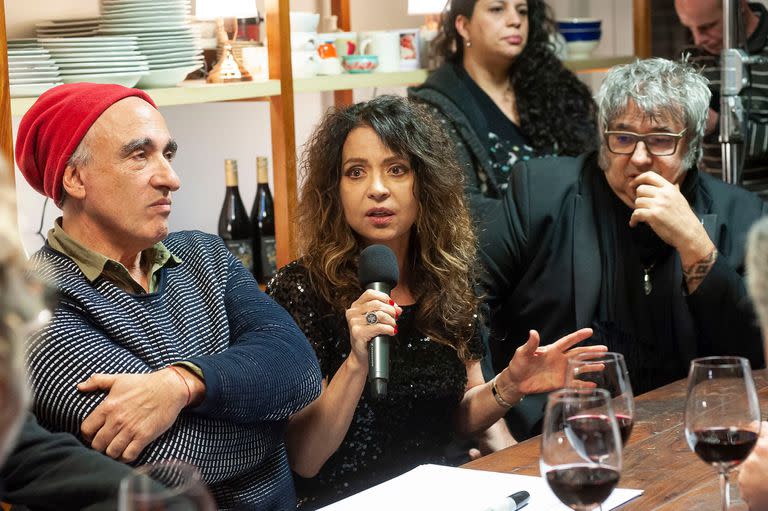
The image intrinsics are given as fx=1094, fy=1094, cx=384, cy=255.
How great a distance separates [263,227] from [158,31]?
877 mm

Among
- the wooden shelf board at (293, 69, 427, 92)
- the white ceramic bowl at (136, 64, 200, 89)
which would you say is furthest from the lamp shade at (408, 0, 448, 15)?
the white ceramic bowl at (136, 64, 200, 89)

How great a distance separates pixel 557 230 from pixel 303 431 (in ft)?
2.91

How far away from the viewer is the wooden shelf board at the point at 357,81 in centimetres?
296

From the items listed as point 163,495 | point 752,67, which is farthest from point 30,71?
point 752,67

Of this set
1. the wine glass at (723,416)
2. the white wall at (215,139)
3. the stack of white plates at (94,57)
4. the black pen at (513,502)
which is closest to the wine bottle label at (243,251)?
the white wall at (215,139)

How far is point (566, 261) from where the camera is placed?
8.09 feet

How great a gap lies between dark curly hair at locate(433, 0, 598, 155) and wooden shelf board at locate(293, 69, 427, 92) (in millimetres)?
152

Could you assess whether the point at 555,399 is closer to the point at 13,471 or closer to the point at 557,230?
the point at 13,471

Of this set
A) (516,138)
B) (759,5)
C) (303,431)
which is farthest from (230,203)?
(759,5)

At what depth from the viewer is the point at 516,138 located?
11.3 feet

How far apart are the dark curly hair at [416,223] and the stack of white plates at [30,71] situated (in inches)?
22.0

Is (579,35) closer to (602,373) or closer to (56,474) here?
(602,373)

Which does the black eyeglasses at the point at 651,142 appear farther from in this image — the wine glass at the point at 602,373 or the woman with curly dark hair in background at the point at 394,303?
the wine glass at the point at 602,373

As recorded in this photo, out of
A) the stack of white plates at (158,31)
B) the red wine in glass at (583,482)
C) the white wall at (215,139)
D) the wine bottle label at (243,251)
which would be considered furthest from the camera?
the white wall at (215,139)
